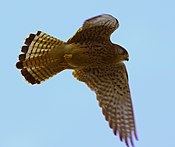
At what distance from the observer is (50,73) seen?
13.5m

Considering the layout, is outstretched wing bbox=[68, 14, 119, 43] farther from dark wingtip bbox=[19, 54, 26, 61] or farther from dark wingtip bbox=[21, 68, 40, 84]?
dark wingtip bbox=[21, 68, 40, 84]

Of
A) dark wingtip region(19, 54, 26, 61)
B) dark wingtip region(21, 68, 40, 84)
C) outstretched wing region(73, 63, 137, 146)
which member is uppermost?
dark wingtip region(19, 54, 26, 61)

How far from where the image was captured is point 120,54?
13398mm

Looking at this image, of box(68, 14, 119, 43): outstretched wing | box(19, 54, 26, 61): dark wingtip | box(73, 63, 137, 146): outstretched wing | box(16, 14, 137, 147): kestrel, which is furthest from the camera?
box(19, 54, 26, 61): dark wingtip

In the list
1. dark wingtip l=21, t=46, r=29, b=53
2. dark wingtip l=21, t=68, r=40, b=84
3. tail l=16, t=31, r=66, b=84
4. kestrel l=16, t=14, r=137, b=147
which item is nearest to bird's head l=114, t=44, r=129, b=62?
kestrel l=16, t=14, r=137, b=147

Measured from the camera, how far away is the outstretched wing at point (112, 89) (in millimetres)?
13312

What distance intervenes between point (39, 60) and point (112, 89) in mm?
2003

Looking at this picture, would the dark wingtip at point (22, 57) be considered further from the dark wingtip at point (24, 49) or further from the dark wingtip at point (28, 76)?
the dark wingtip at point (28, 76)

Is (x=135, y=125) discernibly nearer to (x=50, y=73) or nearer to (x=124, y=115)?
(x=124, y=115)

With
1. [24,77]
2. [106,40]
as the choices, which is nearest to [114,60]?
[106,40]

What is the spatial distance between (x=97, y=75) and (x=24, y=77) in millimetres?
1851

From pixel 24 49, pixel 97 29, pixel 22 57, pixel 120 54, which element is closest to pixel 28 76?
pixel 22 57

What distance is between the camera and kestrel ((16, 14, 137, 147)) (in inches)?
515

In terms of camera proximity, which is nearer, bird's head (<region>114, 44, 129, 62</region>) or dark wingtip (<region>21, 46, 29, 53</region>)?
bird's head (<region>114, 44, 129, 62</region>)
